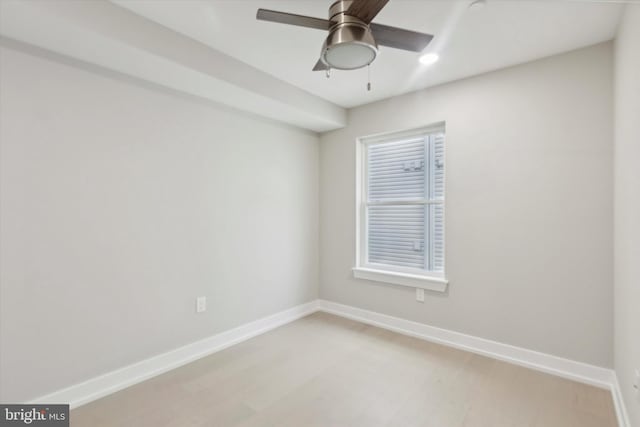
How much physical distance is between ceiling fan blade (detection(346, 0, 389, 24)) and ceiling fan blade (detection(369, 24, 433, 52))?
77 mm

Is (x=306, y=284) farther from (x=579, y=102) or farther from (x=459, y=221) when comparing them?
(x=579, y=102)

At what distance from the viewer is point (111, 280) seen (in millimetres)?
2186

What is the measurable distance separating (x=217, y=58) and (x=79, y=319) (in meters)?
2.05

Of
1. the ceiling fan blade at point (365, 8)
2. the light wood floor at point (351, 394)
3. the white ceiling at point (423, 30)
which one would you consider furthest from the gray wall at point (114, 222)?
the ceiling fan blade at point (365, 8)

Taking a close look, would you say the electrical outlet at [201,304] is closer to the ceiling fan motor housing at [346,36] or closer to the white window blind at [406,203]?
the white window blind at [406,203]

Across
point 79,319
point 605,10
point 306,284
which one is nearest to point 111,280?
point 79,319

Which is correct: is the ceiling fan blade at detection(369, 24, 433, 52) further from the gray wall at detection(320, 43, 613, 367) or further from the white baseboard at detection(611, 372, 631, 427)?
the white baseboard at detection(611, 372, 631, 427)

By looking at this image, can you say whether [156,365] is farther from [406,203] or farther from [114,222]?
[406,203]

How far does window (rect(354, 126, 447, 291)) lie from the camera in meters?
3.09

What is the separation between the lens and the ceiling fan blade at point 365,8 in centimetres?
136

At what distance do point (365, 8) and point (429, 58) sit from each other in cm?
122

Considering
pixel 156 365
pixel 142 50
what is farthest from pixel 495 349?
pixel 142 50

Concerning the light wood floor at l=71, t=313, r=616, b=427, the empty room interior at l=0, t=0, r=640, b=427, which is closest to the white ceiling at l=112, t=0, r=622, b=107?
the empty room interior at l=0, t=0, r=640, b=427

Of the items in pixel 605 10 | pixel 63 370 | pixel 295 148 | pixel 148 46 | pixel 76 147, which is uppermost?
pixel 605 10
